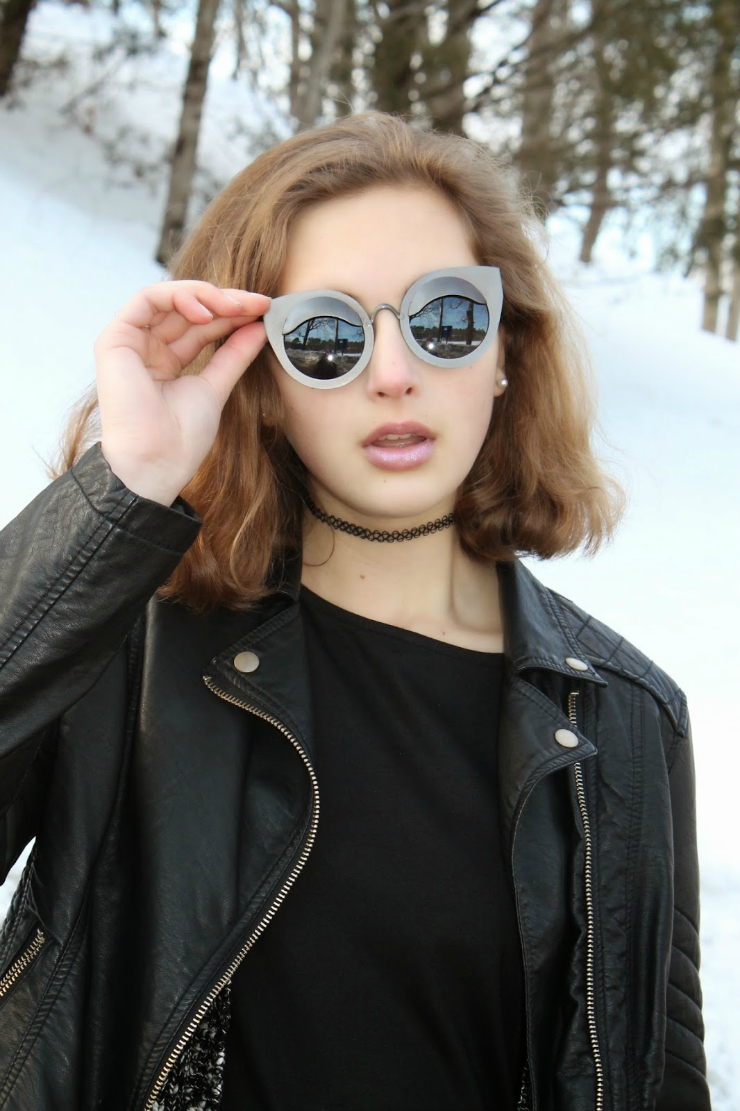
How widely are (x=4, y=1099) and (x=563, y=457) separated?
1.50 meters

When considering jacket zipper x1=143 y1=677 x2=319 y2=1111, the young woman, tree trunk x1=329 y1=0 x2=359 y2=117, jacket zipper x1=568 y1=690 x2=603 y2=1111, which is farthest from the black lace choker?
tree trunk x1=329 y1=0 x2=359 y2=117

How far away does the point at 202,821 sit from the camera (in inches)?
59.5

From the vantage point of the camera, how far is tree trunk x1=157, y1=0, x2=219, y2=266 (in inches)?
338

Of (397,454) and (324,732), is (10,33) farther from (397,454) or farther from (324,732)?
(324,732)

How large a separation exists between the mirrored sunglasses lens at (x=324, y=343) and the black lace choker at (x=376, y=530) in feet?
1.00

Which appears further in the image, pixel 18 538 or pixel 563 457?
pixel 563 457

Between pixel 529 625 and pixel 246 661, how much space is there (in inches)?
21.6

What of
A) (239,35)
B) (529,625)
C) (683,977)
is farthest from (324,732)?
(239,35)

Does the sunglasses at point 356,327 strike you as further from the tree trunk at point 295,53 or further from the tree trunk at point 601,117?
the tree trunk at point 295,53

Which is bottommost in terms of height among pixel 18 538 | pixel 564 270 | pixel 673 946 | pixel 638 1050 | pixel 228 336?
pixel 638 1050

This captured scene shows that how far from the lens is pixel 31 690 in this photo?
1.34 metres

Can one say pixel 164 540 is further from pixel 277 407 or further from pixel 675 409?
pixel 675 409

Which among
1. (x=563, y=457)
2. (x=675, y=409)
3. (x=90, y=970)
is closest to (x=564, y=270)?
(x=675, y=409)

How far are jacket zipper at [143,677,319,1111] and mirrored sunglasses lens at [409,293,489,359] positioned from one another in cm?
64
